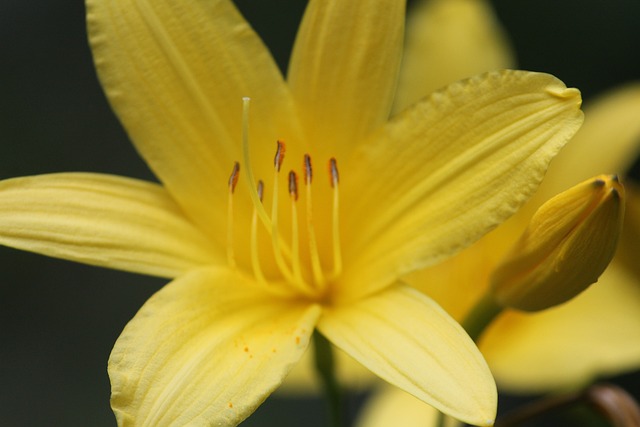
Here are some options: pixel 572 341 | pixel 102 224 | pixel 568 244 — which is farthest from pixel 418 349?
pixel 572 341

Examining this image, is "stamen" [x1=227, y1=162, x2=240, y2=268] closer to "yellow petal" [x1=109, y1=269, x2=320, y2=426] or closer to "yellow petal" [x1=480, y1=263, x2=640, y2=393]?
"yellow petal" [x1=109, y1=269, x2=320, y2=426]

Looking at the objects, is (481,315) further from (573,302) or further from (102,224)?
(102,224)

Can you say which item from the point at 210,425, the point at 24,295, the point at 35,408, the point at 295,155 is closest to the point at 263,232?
the point at 295,155

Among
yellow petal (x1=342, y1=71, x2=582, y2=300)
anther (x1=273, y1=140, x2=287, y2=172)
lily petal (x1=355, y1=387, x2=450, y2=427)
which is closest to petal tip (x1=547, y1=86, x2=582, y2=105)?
yellow petal (x1=342, y1=71, x2=582, y2=300)

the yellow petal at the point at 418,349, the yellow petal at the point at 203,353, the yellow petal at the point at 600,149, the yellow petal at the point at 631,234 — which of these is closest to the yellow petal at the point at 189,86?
the yellow petal at the point at 203,353

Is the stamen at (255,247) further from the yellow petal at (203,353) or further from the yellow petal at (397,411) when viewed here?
the yellow petal at (397,411)

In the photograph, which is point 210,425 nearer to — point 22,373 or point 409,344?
→ point 409,344
